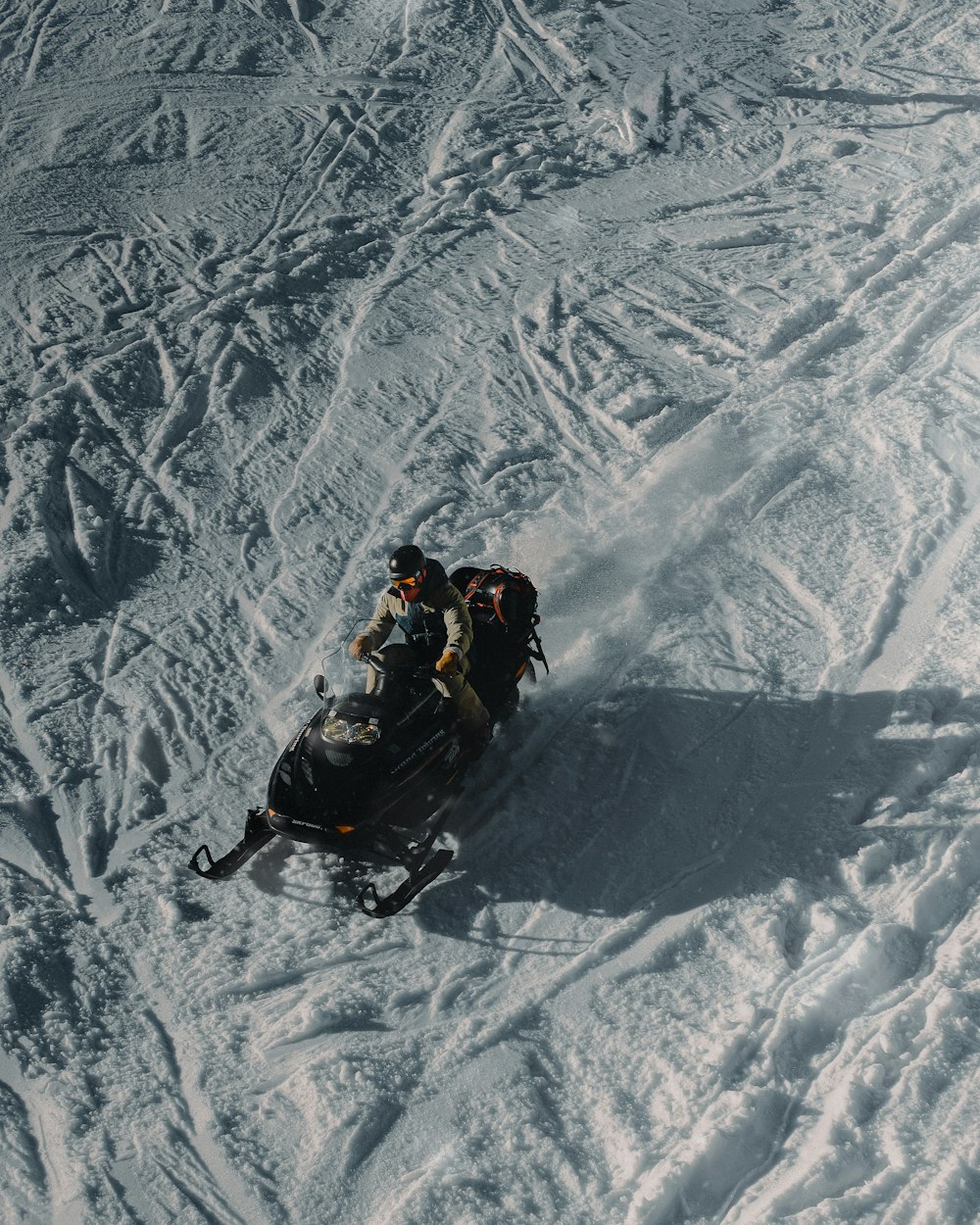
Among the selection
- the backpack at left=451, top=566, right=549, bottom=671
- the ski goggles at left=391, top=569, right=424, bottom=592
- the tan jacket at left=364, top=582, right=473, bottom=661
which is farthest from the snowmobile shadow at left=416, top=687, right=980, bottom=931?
the ski goggles at left=391, top=569, right=424, bottom=592

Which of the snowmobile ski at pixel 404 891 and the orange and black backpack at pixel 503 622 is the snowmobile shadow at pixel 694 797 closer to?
the snowmobile ski at pixel 404 891

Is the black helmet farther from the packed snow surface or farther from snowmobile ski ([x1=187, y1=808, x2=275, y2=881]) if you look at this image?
snowmobile ski ([x1=187, y1=808, x2=275, y2=881])

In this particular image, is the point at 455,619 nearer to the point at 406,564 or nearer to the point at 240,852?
the point at 406,564

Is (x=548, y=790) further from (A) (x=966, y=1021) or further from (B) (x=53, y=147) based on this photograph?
(B) (x=53, y=147)

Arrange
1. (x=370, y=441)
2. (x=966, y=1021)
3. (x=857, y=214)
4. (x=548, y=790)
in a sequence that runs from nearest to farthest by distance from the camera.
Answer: (x=966, y=1021)
(x=548, y=790)
(x=370, y=441)
(x=857, y=214)

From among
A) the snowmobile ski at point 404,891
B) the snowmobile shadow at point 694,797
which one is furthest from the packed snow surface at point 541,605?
the snowmobile ski at point 404,891

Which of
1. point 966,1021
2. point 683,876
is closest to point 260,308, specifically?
point 683,876
